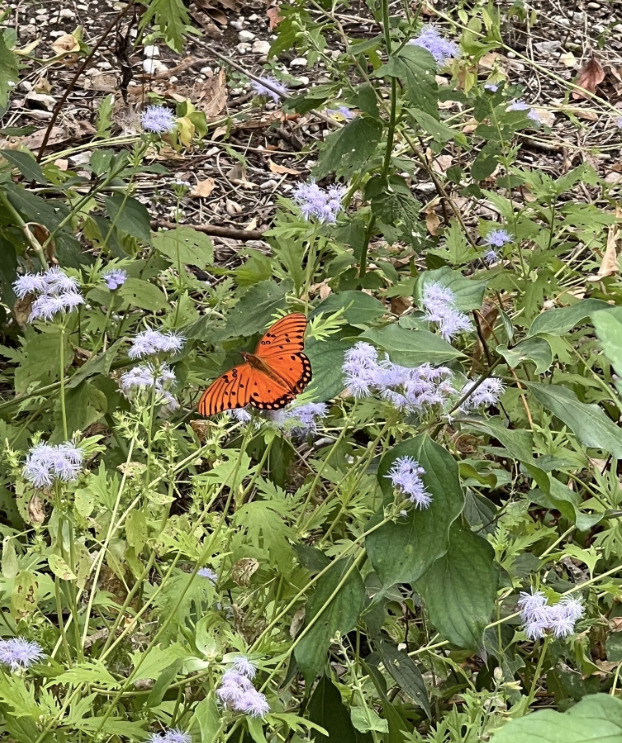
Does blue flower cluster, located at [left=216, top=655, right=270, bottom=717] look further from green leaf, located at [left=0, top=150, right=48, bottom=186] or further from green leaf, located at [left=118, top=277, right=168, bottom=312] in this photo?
green leaf, located at [left=0, top=150, right=48, bottom=186]

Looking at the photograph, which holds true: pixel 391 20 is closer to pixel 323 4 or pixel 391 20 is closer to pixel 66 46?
pixel 323 4

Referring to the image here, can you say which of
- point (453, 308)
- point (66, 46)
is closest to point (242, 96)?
point (66, 46)

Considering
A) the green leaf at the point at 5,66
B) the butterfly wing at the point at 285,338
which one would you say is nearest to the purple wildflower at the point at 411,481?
the butterfly wing at the point at 285,338

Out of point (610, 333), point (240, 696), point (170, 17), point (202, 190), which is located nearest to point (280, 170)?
point (202, 190)

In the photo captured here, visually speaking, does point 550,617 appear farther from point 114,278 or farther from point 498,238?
point 498,238

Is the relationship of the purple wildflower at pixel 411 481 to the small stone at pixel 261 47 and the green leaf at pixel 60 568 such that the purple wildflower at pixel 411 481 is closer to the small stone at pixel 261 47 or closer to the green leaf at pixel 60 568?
the green leaf at pixel 60 568

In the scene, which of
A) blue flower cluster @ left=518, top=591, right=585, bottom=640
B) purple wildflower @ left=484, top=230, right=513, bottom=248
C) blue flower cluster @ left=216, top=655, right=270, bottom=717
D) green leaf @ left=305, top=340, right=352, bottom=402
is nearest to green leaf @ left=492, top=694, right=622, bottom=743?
blue flower cluster @ left=216, top=655, right=270, bottom=717
